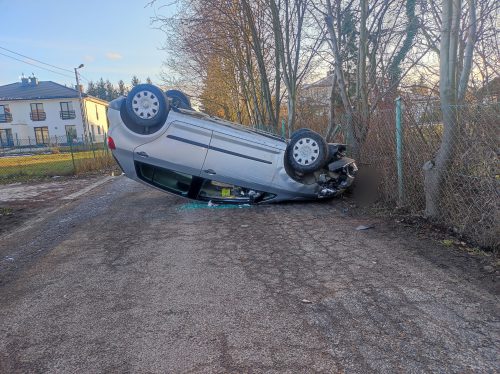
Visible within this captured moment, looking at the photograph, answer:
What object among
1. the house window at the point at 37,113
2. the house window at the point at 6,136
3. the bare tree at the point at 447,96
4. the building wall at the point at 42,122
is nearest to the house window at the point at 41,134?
the building wall at the point at 42,122

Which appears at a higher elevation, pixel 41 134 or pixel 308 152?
pixel 41 134

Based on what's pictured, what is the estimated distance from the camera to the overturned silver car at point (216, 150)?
7.22 m

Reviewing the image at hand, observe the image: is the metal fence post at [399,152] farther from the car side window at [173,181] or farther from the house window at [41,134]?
the house window at [41,134]

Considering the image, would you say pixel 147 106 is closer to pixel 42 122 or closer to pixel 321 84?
pixel 321 84

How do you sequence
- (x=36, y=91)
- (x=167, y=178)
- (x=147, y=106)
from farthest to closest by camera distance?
(x=36, y=91) < (x=167, y=178) < (x=147, y=106)

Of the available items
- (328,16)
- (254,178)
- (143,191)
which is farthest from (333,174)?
(143,191)

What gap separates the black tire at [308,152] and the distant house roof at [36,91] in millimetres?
53154

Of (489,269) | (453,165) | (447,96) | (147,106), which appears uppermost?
(147,106)

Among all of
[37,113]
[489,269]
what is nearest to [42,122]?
[37,113]

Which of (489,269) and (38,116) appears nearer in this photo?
(489,269)

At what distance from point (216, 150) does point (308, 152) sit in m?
1.70

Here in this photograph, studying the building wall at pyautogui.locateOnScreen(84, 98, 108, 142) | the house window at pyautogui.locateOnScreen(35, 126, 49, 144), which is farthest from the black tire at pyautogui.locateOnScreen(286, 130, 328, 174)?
the house window at pyautogui.locateOnScreen(35, 126, 49, 144)

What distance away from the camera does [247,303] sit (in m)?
3.43

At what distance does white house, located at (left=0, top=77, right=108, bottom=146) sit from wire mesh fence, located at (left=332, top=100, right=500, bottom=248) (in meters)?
51.6
